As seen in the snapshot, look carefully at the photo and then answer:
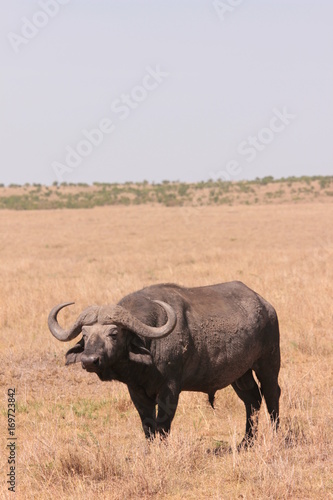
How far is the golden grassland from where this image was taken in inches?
222

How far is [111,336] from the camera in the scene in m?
5.86

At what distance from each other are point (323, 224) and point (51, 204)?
30.4 meters

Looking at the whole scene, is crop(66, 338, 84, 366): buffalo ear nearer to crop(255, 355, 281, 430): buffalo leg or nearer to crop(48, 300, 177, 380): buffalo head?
crop(48, 300, 177, 380): buffalo head

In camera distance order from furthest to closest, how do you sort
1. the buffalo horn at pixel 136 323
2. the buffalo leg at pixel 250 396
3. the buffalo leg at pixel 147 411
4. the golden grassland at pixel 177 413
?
the buffalo leg at pixel 250 396 → the buffalo leg at pixel 147 411 → the buffalo horn at pixel 136 323 → the golden grassland at pixel 177 413

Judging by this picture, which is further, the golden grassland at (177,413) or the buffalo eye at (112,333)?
the buffalo eye at (112,333)

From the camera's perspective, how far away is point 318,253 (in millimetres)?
20625

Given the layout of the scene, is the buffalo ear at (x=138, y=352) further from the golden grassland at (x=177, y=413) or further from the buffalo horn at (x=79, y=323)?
the golden grassland at (x=177, y=413)

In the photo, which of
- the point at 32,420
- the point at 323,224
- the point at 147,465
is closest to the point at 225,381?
the point at 147,465

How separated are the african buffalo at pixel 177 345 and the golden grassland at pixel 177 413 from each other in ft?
1.20

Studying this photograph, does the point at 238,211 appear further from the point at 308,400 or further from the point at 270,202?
the point at 308,400

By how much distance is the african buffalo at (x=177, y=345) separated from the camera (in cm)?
590

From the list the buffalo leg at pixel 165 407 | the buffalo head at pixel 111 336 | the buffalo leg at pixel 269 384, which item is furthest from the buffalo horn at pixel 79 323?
the buffalo leg at pixel 269 384

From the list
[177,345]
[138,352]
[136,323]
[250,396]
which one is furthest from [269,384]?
[136,323]

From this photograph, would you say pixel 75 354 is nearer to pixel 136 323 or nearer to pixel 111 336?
pixel 111 336
